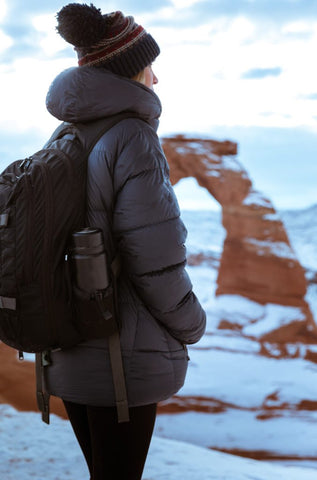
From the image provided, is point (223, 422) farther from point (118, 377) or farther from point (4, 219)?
point (4, 219)

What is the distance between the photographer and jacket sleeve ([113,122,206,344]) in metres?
0.73

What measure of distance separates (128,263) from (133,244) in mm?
32

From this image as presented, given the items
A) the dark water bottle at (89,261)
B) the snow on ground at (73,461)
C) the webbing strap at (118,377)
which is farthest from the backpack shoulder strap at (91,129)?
the snow on ground at (73,461)

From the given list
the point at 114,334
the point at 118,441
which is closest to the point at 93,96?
the point at 114,334

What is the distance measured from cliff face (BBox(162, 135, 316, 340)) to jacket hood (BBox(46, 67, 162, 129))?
15.2ft

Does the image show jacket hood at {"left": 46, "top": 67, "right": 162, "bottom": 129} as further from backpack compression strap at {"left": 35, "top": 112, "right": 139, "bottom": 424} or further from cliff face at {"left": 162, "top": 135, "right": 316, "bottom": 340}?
cliff face at {"left": 162, "top": 135, "right": 316, "bottom": 340}

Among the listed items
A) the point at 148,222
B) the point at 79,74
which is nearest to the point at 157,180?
the point at 148,222

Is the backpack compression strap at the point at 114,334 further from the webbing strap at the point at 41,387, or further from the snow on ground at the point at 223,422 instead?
the snow on ground at the point at 223,422

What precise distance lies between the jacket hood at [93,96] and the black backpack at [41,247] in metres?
0.07

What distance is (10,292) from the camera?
0.71 metres

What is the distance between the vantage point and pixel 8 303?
2.33 feet

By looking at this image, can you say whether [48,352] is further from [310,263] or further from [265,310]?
[310,263]

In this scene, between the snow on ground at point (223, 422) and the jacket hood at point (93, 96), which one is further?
the snow on ground at point (223, 422)

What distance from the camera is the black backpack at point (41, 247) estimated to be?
70cm
